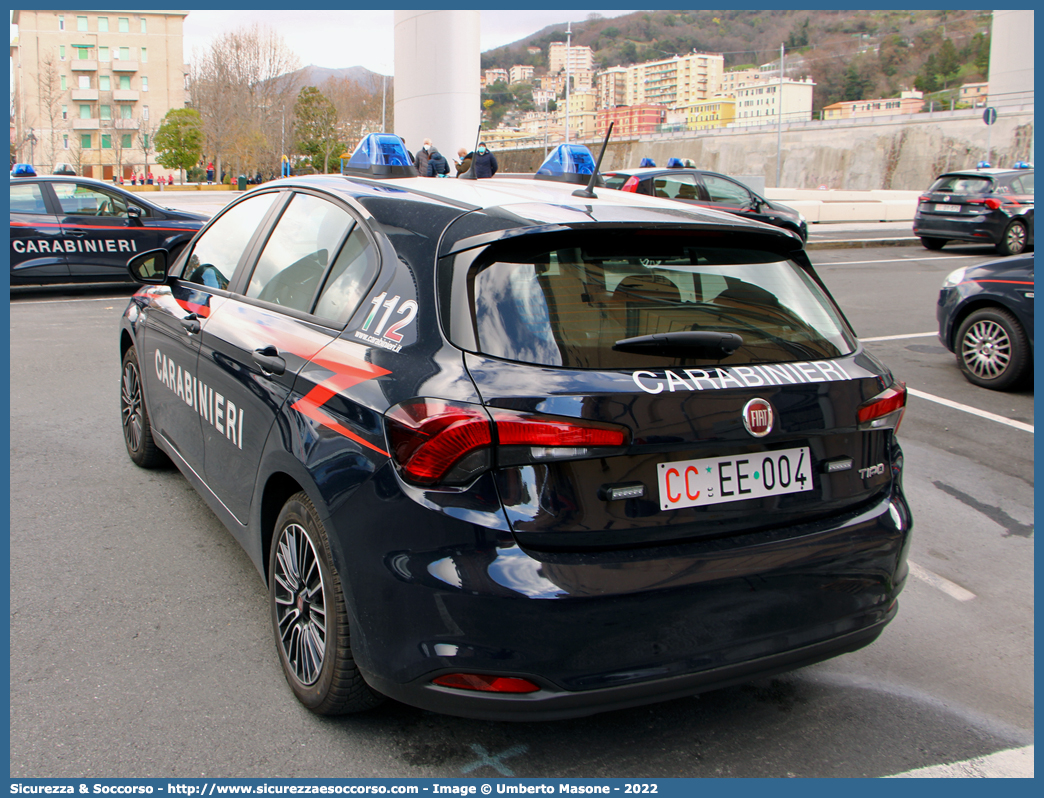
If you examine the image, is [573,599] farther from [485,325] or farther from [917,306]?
[917,306]

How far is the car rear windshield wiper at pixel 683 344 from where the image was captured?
92.9 inches

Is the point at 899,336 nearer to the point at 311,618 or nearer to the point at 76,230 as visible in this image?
the point at 311,618

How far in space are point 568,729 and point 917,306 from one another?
10.8 meters

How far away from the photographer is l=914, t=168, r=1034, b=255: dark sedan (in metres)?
18.8

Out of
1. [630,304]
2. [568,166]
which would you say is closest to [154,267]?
[568,166]

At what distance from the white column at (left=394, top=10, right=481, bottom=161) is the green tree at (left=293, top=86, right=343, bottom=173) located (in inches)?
2008

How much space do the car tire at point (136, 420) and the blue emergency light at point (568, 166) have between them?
7.67ft

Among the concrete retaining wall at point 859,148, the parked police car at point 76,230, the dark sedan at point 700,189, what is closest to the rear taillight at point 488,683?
the parked police car at point 76,230

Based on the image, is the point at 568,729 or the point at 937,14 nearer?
the point at 568,729

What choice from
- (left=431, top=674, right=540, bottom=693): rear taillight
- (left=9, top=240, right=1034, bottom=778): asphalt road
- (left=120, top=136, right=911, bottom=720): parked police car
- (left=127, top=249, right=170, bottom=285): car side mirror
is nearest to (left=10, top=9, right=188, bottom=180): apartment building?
(left=127, top=249, right=170, bottom=285): car side mirror

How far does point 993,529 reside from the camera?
456 centimetres

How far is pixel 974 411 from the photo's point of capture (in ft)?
22.4

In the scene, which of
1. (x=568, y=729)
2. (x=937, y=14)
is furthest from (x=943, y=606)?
(x=937, y=14)

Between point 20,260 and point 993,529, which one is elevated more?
point 20,260
